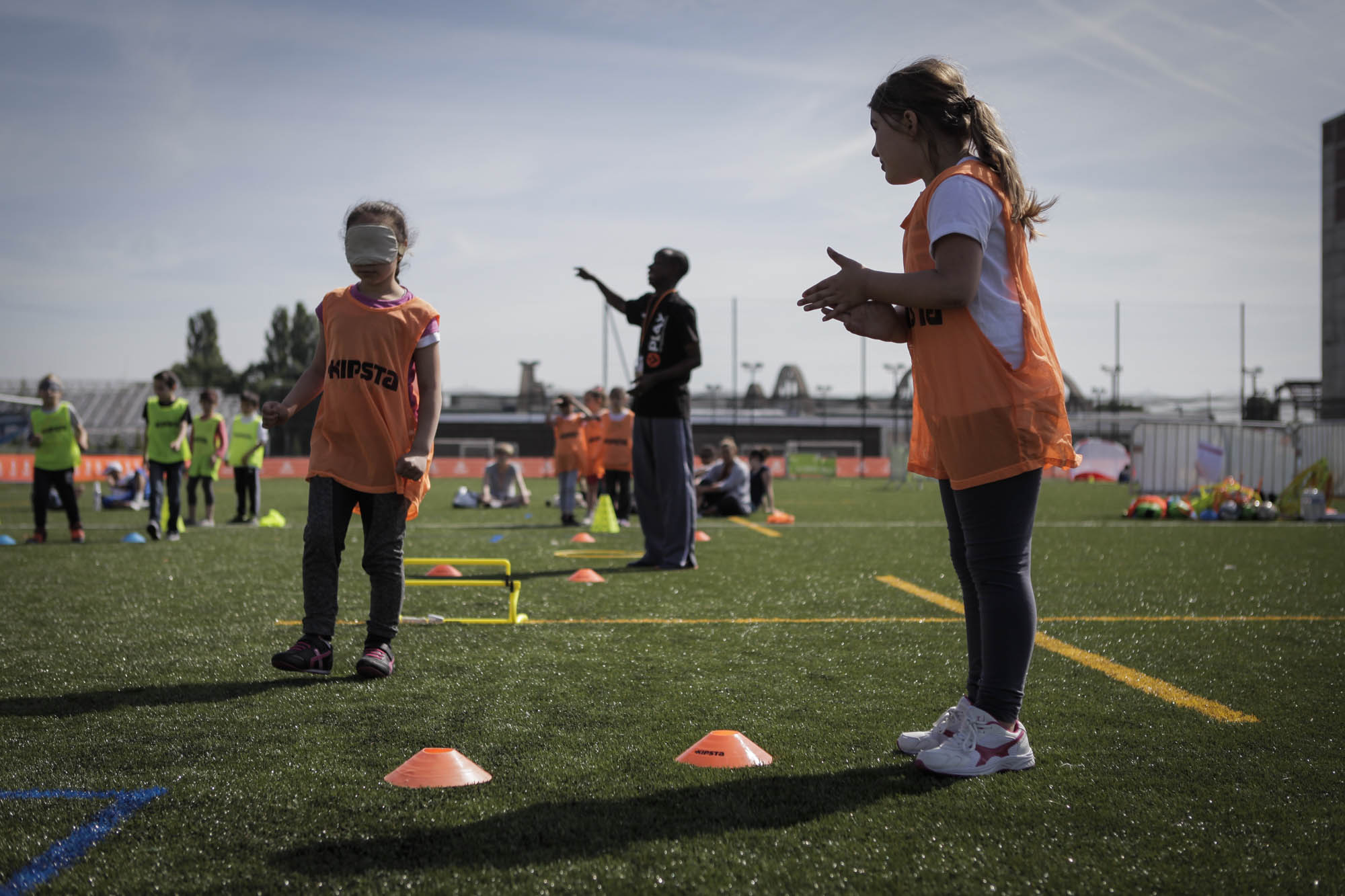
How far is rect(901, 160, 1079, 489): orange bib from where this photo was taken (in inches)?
105

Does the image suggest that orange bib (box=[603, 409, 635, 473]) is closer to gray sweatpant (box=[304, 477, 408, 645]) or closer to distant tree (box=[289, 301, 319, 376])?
gray sweatpant (box=[304, 477, 408, 645])

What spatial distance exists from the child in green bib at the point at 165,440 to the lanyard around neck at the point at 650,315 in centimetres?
603

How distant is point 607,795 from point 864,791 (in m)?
0.61

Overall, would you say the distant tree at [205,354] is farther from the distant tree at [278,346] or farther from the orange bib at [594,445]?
the orange bib at [594,445]

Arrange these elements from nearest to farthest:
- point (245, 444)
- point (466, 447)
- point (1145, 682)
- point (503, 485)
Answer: point (1145, 682) < point (245, 444) < point (503, 485) < point (466, 447)

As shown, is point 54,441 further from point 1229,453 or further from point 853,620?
point 1229,453

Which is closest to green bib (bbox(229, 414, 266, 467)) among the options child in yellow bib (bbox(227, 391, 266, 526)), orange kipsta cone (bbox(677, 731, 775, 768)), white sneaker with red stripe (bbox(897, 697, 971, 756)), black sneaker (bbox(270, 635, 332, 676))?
child in yellow bib (bbox(227, 391, 266, 526))

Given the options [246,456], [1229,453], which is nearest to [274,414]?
[246,456]

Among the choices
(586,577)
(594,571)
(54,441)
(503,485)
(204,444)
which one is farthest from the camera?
(503,485)

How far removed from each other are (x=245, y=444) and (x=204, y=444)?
0.98 m

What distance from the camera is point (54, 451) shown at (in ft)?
34.3

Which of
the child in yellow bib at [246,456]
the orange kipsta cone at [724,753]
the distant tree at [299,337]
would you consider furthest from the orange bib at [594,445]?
the distant tree at [299,337]

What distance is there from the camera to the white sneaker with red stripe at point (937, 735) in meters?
2.81

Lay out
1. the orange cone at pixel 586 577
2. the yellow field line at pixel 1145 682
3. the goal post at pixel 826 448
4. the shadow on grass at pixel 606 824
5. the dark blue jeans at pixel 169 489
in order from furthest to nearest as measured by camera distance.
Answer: the goal post at pixel 826 448
the dark blue jeans at pixel 169 489
the orange cone at pixel 586 577
the yellow field line at pixel 1145 682
the shadow on grass at pixel 606 824
